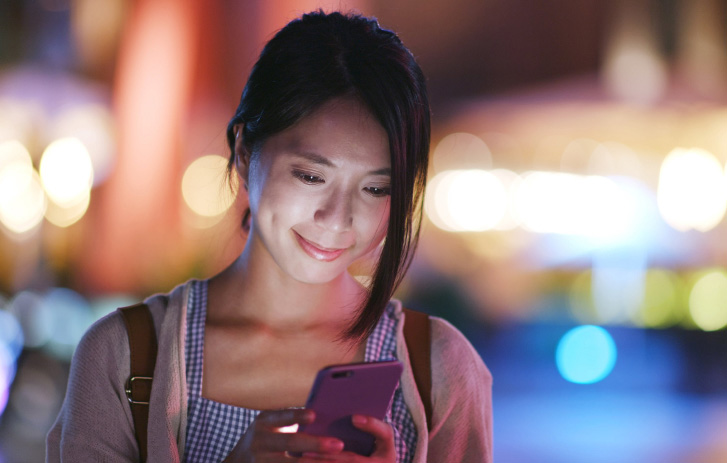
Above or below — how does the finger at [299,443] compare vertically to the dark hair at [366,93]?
below

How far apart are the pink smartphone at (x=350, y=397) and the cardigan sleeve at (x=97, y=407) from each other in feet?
1.44

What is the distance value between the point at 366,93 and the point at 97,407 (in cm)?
86

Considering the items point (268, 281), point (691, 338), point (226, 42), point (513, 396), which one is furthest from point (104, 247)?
point (268, 281)

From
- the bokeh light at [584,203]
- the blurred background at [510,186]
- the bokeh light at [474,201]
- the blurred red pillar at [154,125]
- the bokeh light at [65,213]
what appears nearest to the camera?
the blurred background at [510,186]

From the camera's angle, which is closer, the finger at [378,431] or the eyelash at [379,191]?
the finger at [378,431]

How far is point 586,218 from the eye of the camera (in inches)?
401

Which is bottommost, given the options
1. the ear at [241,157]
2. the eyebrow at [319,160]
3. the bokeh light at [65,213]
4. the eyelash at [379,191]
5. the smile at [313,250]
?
the smile at [313,250]

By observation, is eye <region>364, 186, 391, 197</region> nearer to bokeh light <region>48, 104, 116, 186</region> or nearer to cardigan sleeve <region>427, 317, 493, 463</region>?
cardigan sleeve <region>427, 317, 493, 463</region>

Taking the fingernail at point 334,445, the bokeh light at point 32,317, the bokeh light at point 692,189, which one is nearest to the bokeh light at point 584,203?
the bokeh light at point 692,189

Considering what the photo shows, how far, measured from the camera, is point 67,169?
11172mm

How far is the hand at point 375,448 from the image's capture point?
4.47 ft

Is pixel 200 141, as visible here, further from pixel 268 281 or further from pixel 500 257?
pixel 268 281

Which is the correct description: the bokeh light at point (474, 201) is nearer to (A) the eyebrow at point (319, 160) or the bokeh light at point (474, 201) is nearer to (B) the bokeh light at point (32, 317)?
(B) the bokeh light at point (32, 317)

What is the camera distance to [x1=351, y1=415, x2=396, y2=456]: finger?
1.38m
